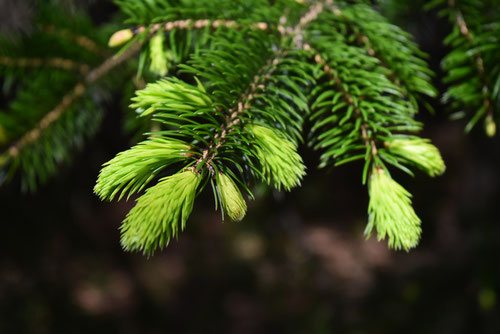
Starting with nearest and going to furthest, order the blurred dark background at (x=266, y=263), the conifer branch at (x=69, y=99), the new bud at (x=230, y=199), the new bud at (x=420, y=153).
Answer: the new bud at (x=230, y=199) < the new bud at (x=420, y=153) < the conifer branch at (x=69, y=99) < the blurred dark background at (x=266, y=263)

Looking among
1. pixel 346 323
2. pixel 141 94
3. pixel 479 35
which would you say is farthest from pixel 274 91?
pixel 346 323

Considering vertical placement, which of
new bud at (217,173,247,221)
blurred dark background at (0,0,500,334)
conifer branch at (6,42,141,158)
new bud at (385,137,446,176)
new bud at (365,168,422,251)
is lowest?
blurred dark background at (0,0,500,334)

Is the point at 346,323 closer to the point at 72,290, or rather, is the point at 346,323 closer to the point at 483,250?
the point at 483,250

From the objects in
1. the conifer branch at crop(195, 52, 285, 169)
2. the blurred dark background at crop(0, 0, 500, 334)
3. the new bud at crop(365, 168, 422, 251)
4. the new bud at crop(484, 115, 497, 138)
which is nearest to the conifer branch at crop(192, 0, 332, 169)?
the conifer branch at crop(195, 52, 285, 169)

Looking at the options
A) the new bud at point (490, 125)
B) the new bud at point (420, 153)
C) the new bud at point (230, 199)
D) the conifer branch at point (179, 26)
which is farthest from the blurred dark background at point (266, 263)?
the new bud at point (230, 199)

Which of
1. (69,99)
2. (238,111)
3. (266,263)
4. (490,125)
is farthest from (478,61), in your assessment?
(266,263)

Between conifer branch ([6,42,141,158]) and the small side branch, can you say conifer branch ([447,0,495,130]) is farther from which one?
conifer branch ([6,42,141,158])

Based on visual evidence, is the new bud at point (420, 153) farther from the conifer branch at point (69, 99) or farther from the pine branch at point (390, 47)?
the conifer branch at point (69, 99)
